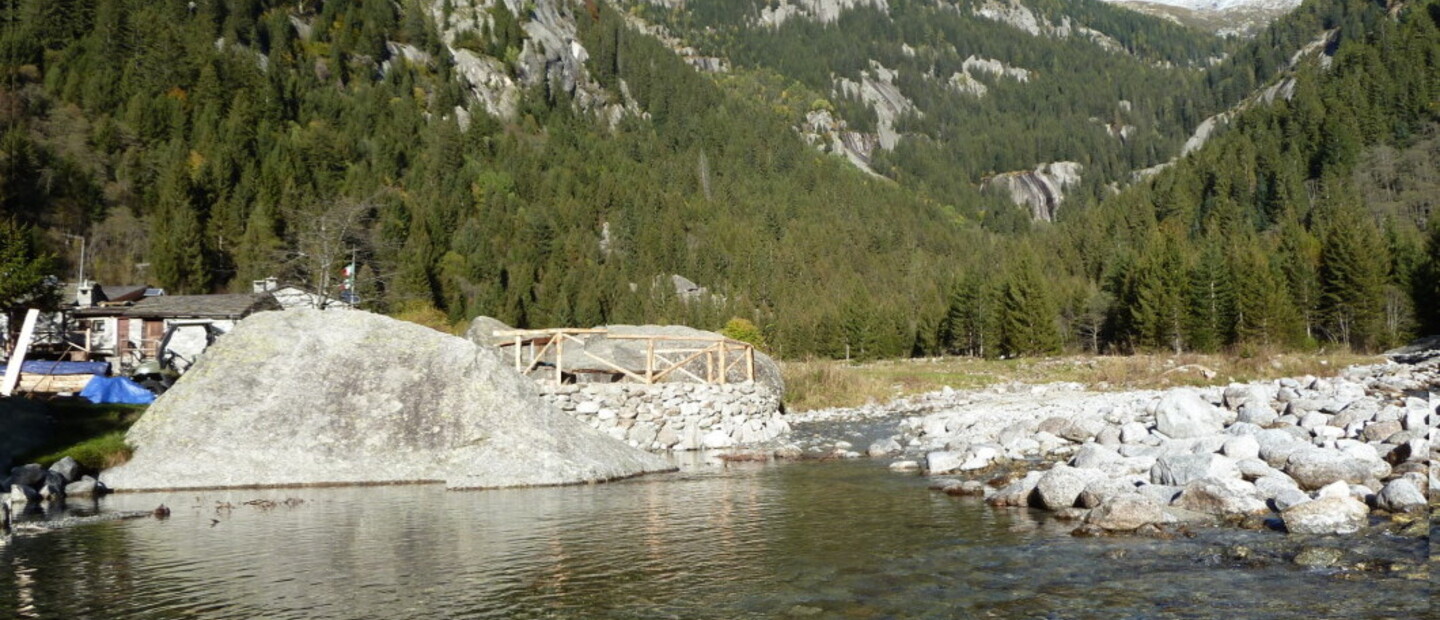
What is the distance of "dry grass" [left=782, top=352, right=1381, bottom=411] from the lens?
4706cm

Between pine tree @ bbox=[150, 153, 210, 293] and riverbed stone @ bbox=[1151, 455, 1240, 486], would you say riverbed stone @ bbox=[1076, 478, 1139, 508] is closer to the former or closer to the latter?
riverbed stone @ bbox=[1151, 455, 1240, 486]

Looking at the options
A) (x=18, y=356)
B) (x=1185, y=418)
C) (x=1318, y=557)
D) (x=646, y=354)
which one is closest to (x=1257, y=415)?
(x=1185, y=418)

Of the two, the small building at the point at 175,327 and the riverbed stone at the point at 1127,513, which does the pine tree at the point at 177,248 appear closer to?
the small building at the point at 175,327

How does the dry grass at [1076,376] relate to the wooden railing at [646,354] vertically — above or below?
below

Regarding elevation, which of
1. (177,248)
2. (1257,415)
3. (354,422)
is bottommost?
(1257,415)

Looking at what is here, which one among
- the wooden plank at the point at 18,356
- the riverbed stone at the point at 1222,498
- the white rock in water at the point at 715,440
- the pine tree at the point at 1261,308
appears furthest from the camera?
the pine tree at the point at 1261,308

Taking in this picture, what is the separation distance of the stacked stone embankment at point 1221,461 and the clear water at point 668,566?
0.86 m

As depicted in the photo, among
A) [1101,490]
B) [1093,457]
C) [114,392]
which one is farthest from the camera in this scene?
[114,392]

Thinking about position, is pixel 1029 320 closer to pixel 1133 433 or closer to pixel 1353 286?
pixel 1353 286

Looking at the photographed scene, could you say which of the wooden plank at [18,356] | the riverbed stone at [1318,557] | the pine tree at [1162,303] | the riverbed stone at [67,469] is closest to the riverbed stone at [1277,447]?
the riverbed stone at [1318,557]

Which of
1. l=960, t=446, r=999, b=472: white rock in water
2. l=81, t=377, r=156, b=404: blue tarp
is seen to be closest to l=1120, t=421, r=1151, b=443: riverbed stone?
l=960, t=446, r=999, b=472: white rock in water

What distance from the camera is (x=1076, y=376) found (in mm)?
58500

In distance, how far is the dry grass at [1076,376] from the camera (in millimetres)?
47062

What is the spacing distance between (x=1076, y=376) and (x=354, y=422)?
167ft
